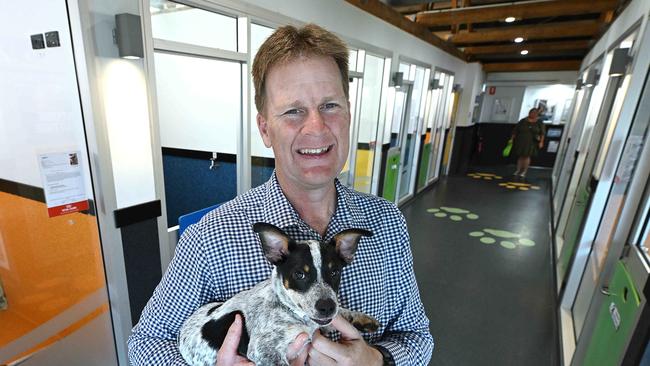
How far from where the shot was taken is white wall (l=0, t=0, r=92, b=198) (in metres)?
1.72

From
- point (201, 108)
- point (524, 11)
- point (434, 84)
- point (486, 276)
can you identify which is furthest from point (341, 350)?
point (434, 84)

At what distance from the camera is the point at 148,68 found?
1.98m

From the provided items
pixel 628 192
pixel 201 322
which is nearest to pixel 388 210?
pixel 201 322

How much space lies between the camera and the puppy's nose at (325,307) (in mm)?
711

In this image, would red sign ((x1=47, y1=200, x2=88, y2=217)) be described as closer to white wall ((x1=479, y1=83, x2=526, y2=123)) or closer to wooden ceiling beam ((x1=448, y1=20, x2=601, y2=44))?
wooden ceiling beam ((x1=448, y1=20, x2=601, y2=44))

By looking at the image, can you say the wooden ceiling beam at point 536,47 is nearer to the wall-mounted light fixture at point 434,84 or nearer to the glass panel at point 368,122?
the wall-mounted light fixture at point 434,84

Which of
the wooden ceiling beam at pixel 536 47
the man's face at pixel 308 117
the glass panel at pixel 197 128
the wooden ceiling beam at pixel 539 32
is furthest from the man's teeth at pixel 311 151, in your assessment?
the wooden ceiling beam at pixel 536 47

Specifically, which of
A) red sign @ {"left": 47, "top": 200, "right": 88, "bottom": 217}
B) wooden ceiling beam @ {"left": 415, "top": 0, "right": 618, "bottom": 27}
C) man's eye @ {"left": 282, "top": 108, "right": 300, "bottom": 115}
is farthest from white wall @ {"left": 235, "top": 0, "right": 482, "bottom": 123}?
man's eye @ {"left": 282, "top": 108, "right": 300, "bottom": 115}

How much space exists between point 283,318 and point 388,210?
1.63 feet

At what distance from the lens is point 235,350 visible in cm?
72

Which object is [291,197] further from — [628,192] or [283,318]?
[628,192]

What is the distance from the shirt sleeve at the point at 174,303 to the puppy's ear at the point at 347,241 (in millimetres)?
354

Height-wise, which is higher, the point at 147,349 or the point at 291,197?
the point at 291,197

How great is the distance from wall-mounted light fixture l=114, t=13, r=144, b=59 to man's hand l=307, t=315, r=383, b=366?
1.94 m
